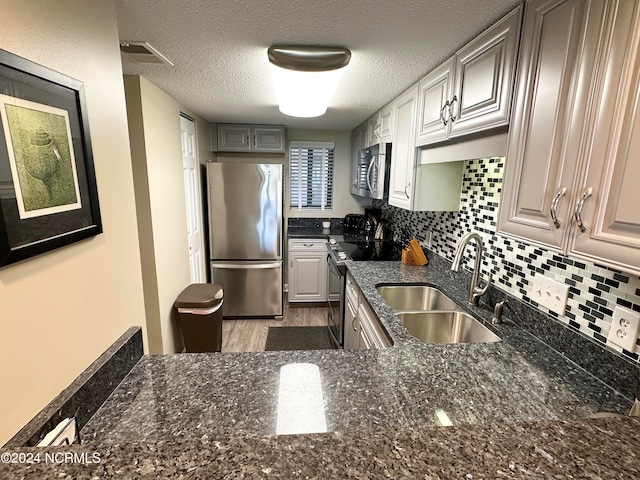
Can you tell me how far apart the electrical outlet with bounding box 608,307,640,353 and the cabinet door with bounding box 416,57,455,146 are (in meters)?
0.98

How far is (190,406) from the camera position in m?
0.87

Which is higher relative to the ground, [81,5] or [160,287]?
[81,5]

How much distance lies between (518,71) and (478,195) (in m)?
0.91

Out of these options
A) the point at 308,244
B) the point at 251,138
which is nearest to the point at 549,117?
the point at 308,244

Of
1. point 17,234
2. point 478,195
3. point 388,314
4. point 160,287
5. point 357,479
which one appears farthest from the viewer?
point 160,287

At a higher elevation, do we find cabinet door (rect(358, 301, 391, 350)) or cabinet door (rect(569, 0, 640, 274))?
cabinet door (rect(569, 0, 640, 274))

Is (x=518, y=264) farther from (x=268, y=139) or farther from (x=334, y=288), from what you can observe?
(x=268, y=139)

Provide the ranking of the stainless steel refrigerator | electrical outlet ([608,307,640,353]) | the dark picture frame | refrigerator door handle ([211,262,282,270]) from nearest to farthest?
the dark picture frame, electrical outlet ([608,307,640,353]), the stainless steel refrigerator, refrigerator door handle ([211,262,282,270])

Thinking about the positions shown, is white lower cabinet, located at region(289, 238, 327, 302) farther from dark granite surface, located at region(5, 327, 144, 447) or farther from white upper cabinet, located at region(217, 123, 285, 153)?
dark granite surface, located at region(5, 327, 144, 447)

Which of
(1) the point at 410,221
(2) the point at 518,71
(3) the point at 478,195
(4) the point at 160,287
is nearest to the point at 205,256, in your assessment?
(4) the point at 160,287

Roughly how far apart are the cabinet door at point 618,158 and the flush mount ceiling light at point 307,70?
103cm

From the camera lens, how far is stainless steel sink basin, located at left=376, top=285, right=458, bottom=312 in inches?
77.9

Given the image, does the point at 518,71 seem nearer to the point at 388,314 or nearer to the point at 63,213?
the point at 388,314

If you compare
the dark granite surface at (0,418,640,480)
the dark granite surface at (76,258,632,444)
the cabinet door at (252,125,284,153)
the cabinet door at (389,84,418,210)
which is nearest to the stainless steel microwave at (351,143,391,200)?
the cabinet door at (389,84,418,210)
